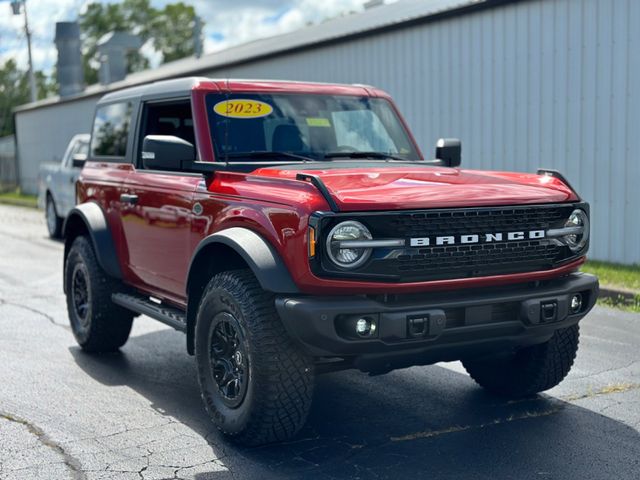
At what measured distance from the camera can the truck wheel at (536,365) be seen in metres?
5.34

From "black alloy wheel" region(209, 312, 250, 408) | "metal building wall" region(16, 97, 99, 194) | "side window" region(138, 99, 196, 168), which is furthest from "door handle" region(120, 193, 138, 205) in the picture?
"metal building wall" region(16, 97, 99, 194)

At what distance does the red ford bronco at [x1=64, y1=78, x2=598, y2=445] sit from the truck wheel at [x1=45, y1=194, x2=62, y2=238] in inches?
426

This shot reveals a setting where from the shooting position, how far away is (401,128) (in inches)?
254

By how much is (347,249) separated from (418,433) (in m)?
1.29

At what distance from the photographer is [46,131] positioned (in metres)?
31.7

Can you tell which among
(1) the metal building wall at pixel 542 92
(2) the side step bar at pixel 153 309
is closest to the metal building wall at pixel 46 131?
(1) the metal building wall at pixel 542 92

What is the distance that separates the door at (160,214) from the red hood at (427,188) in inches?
27.8

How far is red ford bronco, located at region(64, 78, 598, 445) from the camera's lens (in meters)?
4.30

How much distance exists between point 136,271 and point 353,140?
1.79m

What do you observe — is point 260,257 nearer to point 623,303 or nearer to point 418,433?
point 418,433

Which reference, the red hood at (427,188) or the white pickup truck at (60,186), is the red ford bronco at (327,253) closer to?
the red hood at (427,188)

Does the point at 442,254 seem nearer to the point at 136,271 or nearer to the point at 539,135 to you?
the point at 136,271

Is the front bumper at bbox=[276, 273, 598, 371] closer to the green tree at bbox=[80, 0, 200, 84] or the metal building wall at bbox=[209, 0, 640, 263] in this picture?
the metal building wall at bbox=[209, 0, 640, 263]

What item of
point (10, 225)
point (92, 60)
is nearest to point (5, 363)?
point (10, 225)
